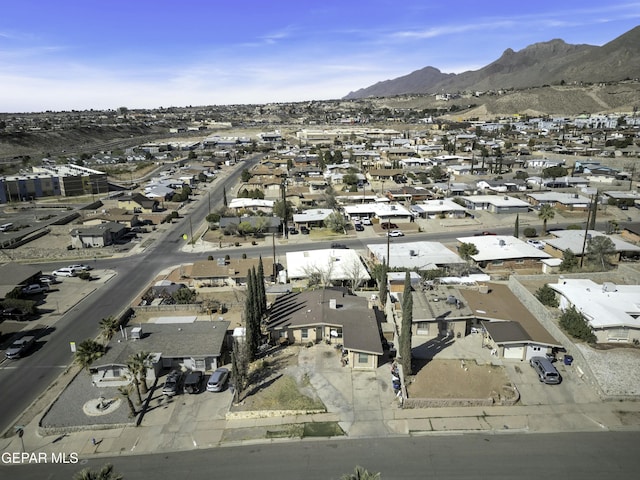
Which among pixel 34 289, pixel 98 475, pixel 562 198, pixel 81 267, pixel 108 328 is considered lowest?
pixel 34 289

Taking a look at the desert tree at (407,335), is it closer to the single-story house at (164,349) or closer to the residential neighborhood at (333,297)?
the residential neighborhood at (333,297)

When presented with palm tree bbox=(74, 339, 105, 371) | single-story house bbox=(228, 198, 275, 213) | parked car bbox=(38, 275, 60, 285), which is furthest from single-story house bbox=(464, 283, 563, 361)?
single-story house bbox=(228, 198, 275, 213)

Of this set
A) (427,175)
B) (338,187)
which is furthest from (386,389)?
(427,175)

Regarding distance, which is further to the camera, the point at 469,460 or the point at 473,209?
the point at 473,209

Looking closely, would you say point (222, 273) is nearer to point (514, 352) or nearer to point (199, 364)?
point (199, 364)

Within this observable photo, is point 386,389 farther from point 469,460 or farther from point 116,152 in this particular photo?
point 116,152

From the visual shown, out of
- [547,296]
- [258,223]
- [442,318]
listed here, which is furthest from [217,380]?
[258,223]

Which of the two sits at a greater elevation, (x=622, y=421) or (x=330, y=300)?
(x=330, y=300)
